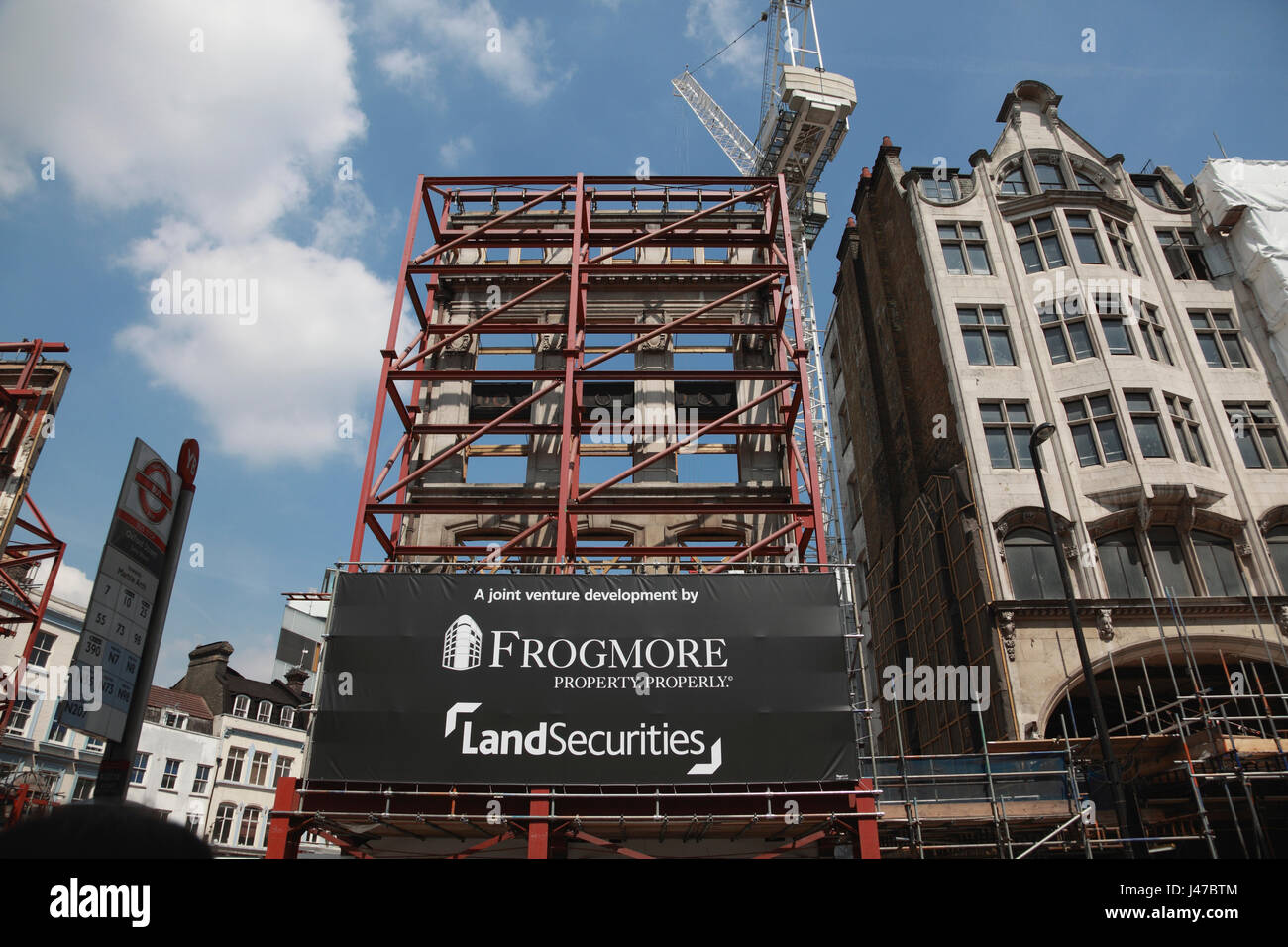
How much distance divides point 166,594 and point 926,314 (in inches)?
1191

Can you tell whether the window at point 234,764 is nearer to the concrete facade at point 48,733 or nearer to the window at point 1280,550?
the concrete facade at point 48,733

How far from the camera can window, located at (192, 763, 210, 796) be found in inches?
1777

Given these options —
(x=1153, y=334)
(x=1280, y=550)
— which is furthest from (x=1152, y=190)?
(x=1280, y=550)

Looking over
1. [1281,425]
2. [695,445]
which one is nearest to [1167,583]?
[1281,425]

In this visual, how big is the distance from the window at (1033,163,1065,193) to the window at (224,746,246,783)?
169 feet

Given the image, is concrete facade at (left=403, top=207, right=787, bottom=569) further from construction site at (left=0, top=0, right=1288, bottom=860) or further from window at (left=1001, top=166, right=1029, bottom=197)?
window at (left=1001, top=166, right=1029, bottom=197)

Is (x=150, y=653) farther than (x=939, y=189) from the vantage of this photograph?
No

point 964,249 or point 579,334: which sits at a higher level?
point 964,249

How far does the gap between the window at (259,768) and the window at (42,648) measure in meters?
12.7

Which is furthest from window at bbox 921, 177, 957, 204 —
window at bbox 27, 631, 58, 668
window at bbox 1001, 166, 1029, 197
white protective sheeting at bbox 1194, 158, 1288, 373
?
window at bbox 27, 631, 58, 668

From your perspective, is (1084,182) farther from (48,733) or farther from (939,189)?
(48,733)

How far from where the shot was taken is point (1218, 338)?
30.3 m

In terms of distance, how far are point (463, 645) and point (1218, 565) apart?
24078 mm
